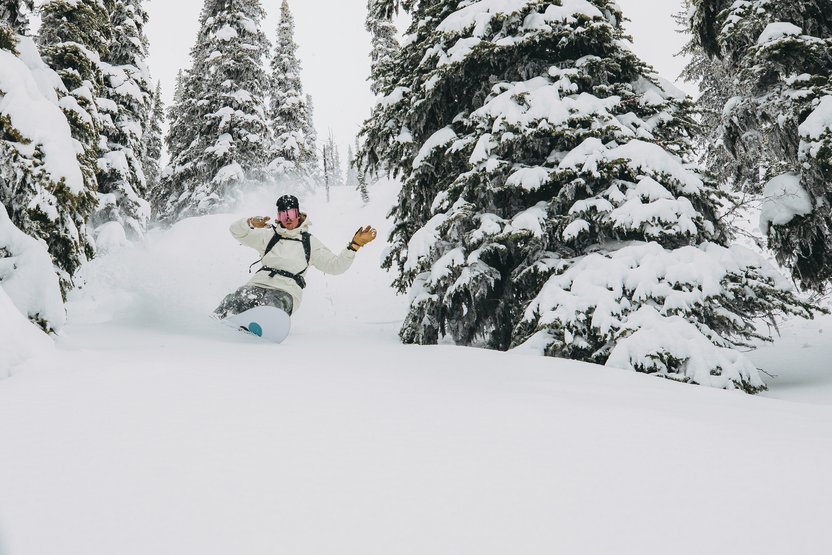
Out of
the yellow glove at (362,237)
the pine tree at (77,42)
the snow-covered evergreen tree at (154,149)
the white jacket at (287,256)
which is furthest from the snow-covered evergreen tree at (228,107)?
the yellow glove at (362,237)

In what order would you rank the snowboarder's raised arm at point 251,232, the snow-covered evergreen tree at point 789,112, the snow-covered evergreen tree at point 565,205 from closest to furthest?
the snow-covered evergreen tree at point 565,205 → the snow-covered evergreen tree at point 789,112 → the snowboarder's raised arm at point 251,232

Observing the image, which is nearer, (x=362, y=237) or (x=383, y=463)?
(x=383, y=463)

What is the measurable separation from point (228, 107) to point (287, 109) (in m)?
9.53

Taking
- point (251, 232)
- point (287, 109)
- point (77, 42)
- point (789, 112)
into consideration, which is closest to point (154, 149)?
point (287, 109)

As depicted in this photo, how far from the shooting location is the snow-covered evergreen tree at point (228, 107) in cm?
2502

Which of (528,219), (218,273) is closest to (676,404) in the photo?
(528,219)

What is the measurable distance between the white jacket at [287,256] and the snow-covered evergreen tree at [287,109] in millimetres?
27180

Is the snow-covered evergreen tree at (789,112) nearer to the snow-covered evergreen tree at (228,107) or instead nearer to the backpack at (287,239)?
the backpack at (287,239)

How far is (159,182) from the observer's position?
3067cm

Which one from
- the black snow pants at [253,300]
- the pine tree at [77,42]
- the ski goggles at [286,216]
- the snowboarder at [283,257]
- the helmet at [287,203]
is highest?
the pine tree at [77,42]

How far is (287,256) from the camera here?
6941mm

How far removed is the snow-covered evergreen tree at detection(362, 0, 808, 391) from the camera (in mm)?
5078

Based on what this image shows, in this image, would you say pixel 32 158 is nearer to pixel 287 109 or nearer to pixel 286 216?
pixel 286 216

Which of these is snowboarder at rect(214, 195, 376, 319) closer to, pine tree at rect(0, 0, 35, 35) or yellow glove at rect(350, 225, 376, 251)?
yellow glove at rect(350, 225, 376, 251)
